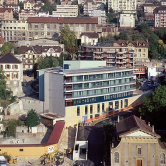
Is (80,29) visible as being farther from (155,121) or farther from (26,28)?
(155,121)

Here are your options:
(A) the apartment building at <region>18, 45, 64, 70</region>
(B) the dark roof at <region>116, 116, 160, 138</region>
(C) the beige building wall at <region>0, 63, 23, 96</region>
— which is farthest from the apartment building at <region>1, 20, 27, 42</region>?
(B) the dark roof at <region>116, 116, 160, 138</region>

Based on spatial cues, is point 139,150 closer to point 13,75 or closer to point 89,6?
point 13,75

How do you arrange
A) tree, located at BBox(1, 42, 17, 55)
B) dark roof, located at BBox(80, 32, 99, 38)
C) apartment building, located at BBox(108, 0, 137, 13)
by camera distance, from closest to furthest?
1. tree, located at BBox(1, 42, 17, 55)
2. dark roof, located at BBox(80, 32, 99, 38)
3. apartment building, located at BBox(108, 0, 137, 13)

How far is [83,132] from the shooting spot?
97.9 feet

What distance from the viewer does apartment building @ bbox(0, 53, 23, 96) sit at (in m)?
38.0

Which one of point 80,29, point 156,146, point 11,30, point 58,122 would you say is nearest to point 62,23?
point 80,29

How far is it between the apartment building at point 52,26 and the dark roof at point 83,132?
2432 centimetres

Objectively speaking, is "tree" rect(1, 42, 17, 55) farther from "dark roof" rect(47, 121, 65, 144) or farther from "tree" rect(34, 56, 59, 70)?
"dark roof" rect(47, 121, 65, 144)

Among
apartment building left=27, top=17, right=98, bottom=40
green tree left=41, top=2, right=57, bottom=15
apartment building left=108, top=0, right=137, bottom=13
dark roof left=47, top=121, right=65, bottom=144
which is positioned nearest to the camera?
dark roof left=47, top=121, right=65, bottom=144

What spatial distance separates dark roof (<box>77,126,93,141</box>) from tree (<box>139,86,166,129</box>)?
128 inches

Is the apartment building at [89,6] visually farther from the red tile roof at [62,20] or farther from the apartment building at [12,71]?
the apartment building at [12,71]

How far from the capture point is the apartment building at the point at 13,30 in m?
53.7

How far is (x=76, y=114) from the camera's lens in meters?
32.1

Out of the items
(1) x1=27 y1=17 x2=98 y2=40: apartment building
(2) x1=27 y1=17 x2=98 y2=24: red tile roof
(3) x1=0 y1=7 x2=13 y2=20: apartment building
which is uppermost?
(3) x1=0 y1=7 x2=13 y2=20: apartment building
